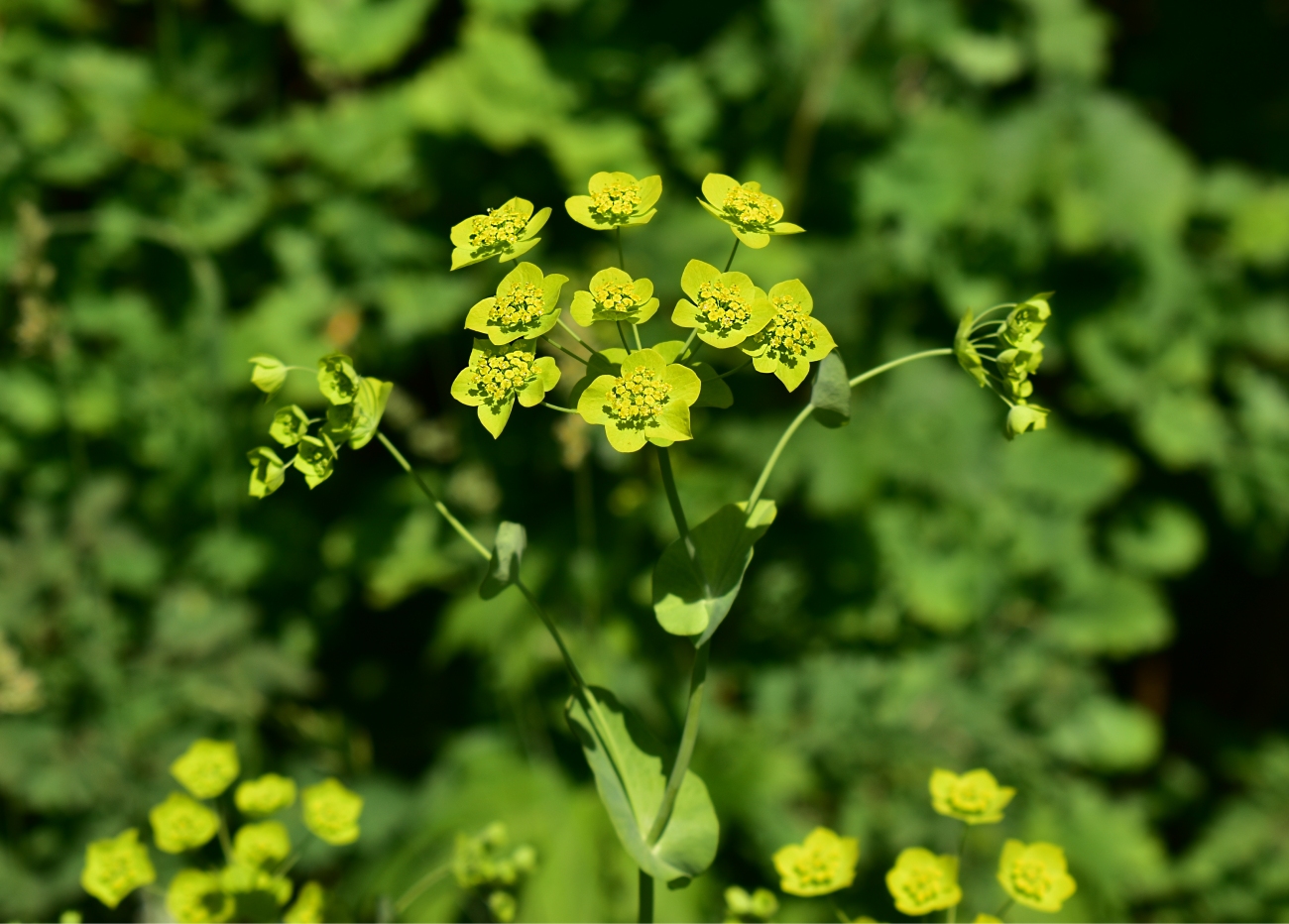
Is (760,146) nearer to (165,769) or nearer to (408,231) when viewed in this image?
(408,231)

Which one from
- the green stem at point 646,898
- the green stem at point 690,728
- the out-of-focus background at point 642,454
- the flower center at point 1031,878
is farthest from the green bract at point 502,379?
the out-of-focus background at point 642,454

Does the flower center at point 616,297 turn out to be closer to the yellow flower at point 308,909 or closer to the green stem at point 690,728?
the green stem at point 690,728

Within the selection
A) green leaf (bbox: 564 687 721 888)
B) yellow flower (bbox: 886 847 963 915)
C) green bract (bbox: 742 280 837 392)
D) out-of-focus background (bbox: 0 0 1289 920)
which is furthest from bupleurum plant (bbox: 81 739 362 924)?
out-of-focus background (bbox: 0 0 1289 920)

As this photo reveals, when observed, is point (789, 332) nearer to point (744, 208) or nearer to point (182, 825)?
point (744, 208)

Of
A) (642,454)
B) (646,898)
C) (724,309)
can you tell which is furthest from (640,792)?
(642,454)

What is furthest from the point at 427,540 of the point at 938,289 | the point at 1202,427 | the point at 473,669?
the point at 1202,427

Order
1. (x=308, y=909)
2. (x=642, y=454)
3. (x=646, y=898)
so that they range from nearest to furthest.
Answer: (x=646, y=898)
(x=308, y=909)
(x=642, y=454)

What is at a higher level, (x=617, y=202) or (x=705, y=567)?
(x=617, y=202)

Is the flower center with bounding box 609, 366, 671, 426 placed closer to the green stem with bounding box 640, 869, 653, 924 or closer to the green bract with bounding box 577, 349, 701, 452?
the green bract with bounding box 577, 349, 701, 452
